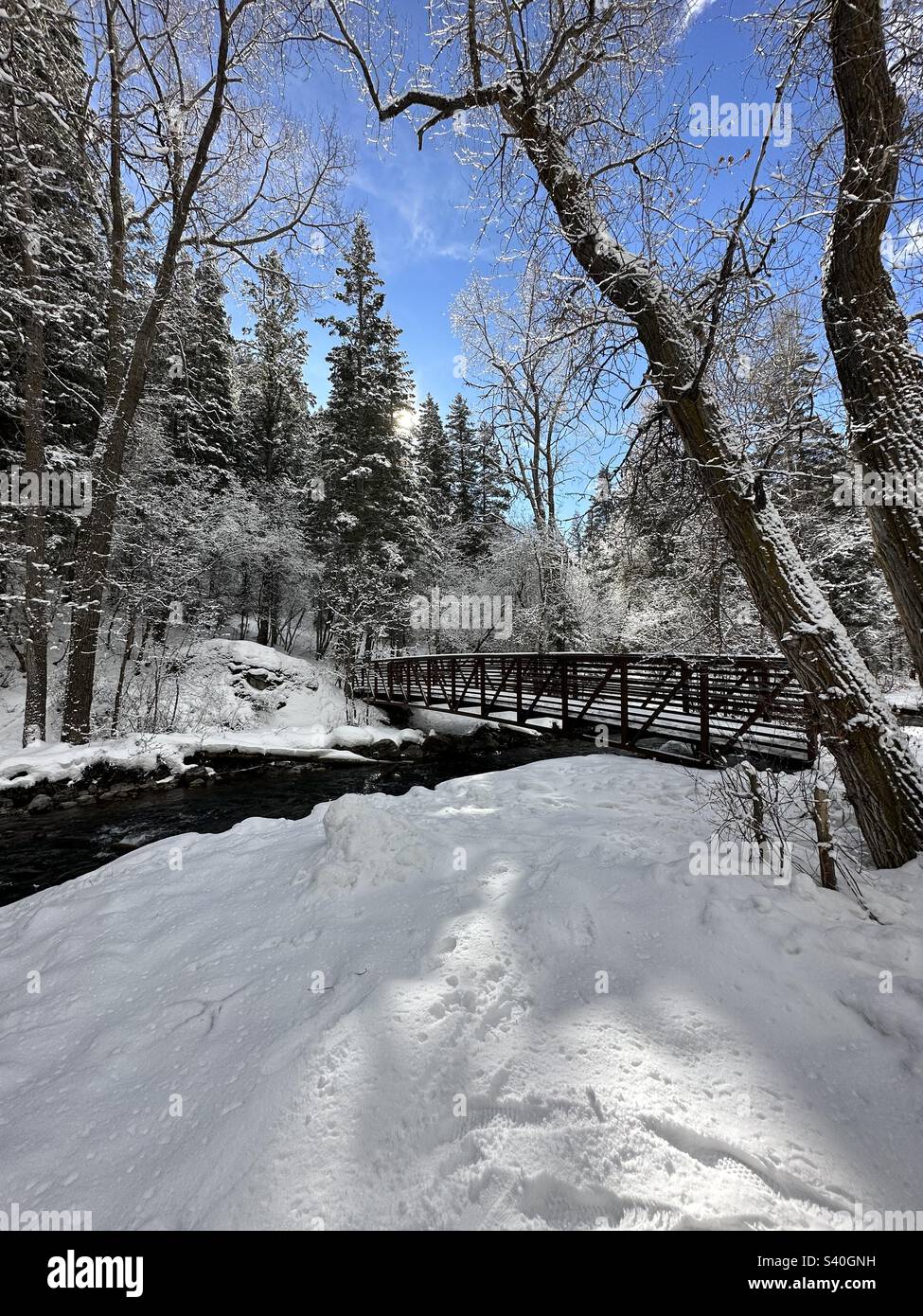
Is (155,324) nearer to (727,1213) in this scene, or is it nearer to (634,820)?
(634,820)

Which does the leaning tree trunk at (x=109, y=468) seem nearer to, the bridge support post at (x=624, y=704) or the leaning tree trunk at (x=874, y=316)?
the bridge support post at (x=624, y=704)

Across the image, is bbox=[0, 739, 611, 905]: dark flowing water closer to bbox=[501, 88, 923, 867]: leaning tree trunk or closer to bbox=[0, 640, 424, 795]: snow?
bbox=[0, 640, 424, 795]: snow

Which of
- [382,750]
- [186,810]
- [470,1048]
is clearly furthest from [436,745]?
[470,1048]

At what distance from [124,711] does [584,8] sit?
13017 millimetres

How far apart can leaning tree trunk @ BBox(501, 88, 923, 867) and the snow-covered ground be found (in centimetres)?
48

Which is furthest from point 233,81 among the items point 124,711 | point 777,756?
point 777,756

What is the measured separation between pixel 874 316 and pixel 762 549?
65.0 inches

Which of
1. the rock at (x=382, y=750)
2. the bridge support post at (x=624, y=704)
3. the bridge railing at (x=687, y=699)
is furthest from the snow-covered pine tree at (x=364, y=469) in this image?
the bridge support post at (x=624, y=704)

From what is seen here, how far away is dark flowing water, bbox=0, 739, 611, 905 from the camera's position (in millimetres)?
5617

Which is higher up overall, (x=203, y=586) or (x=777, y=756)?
(x=203, y=586)

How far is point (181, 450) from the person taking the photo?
54.7 feet

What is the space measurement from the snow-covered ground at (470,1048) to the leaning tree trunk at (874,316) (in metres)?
2.08

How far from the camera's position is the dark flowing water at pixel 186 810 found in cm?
562

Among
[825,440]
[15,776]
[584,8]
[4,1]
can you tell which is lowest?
[15,776]
